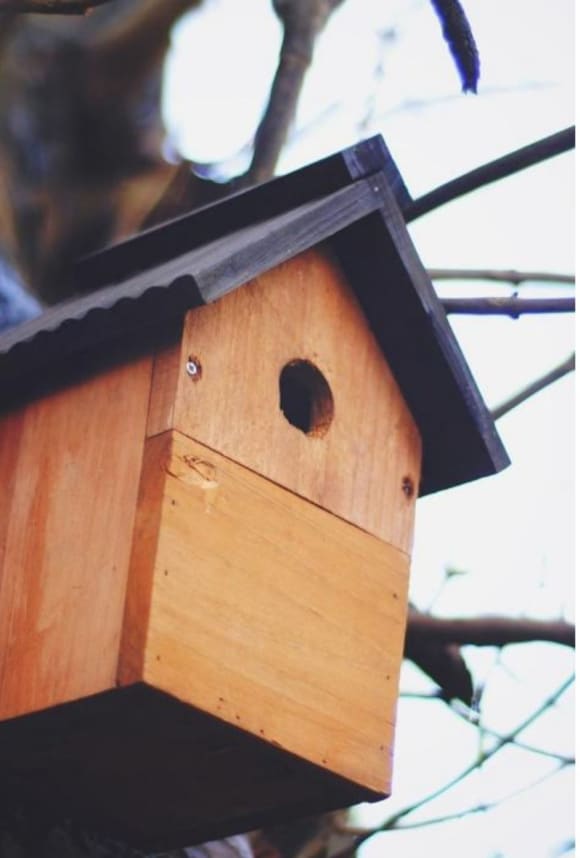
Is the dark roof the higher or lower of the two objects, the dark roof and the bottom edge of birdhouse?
the higher

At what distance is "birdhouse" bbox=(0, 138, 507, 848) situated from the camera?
2.75m

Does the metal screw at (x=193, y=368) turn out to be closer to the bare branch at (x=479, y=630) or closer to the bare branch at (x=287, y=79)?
the bare branch at (x=479, y=630)

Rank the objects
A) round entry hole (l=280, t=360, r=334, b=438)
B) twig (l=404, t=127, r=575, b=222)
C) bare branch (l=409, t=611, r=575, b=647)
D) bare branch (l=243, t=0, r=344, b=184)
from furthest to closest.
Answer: bare branch (l=243, t=0, r=344, b=184) → bare branch (l=409, t=611, r=575, b=647) → twig (l=404, t=127, r=575, b=222) → round entry hole (l=280, t=360, r=334, b=438)

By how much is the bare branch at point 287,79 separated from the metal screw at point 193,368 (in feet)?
4.55

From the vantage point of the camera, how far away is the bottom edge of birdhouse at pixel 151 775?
108 inches

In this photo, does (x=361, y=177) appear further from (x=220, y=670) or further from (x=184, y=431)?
(x=220, y=670)

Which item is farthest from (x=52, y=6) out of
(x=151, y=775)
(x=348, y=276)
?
(x=151, y=775)

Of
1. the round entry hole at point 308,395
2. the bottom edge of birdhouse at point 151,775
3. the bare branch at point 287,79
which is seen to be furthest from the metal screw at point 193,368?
the bare branch at point 287,79

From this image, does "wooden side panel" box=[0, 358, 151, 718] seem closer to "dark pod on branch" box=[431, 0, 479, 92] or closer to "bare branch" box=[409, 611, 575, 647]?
"dark pod on branch" box=[431, 0, 479, 92]

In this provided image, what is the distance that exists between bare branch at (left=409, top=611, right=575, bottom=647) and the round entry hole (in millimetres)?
714

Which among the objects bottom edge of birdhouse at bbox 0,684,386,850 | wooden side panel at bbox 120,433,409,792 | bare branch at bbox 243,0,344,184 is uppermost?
bare branch at bbox 243,0,344,184

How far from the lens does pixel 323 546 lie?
2.99m

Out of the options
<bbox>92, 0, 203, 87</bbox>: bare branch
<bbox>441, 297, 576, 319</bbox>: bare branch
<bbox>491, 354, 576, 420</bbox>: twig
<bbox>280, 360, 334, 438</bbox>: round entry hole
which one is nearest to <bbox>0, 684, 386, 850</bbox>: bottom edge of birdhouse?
<bbox>280, 360, 334, 438</bbox>: round entry hole

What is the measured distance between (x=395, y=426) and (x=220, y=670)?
2.23 feet
